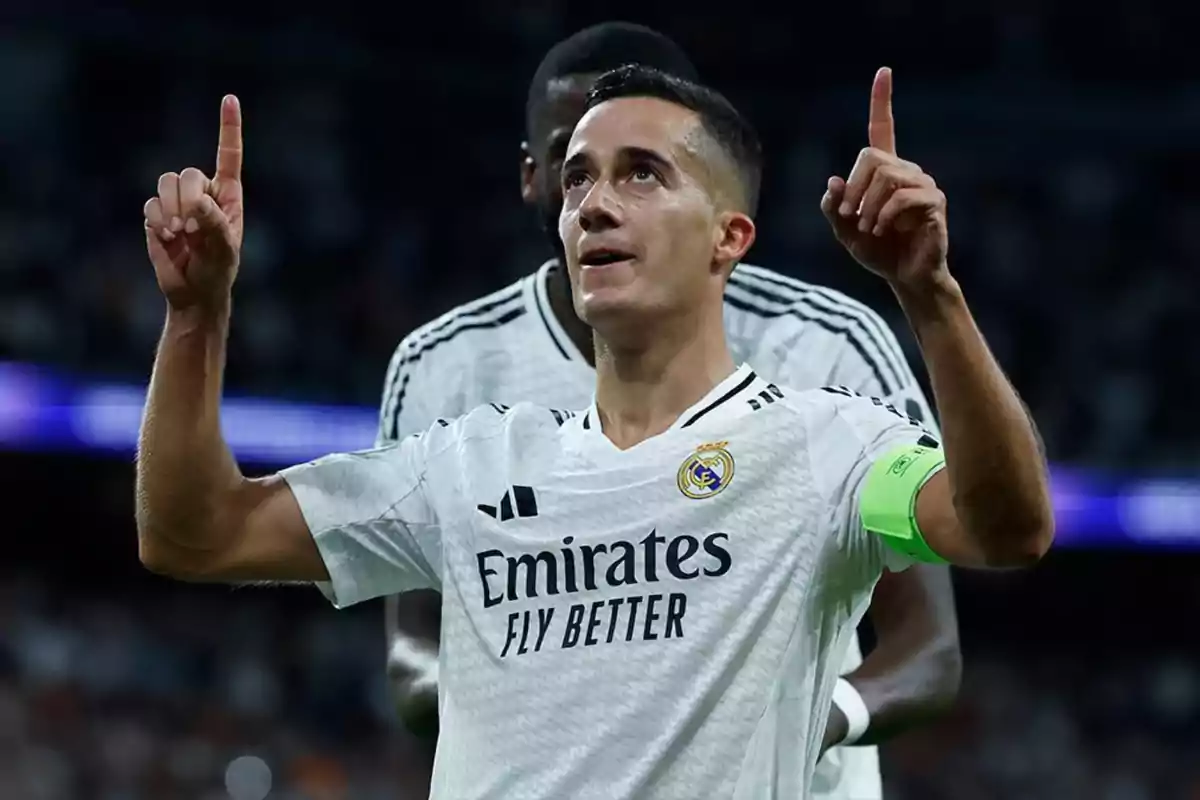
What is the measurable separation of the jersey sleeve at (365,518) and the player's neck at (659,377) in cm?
33

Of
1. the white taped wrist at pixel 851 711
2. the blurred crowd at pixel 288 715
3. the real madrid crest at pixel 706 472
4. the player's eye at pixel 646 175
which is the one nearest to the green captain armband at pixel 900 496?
the real madrid crest at pixel 706 472

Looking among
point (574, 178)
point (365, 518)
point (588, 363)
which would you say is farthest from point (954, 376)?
point (588, 363)

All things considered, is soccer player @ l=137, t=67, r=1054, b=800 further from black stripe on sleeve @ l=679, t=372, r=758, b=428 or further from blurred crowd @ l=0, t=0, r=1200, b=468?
blurred crowd @ l=0, t=0, r=1200, b=468

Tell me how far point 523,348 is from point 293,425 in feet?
28.8

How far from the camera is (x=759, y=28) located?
18016 millimetres

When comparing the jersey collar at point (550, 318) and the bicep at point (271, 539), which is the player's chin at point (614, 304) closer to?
the bicep at point (271, 539)

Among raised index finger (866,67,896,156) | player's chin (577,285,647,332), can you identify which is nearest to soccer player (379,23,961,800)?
player's chin (577,285,647,332)

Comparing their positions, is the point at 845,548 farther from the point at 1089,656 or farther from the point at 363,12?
the point at 363,12

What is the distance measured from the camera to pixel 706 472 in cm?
303

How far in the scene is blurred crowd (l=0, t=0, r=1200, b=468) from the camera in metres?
13.7

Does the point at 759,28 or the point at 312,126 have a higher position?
the point at 759,28

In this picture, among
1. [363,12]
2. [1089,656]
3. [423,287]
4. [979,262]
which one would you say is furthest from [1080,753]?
[363,12]

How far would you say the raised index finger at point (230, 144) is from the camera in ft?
10.1

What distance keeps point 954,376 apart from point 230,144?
3.97 feet
